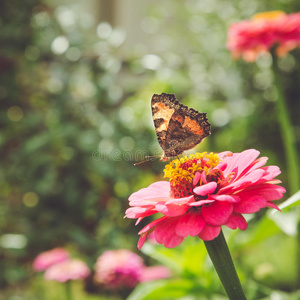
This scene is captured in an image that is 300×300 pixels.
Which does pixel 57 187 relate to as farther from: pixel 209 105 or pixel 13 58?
pixel 209 105

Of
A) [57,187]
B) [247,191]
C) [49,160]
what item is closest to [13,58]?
[49,160]

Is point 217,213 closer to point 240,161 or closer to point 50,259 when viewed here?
point 240,161

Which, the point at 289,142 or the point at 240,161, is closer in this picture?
the point at 240,161

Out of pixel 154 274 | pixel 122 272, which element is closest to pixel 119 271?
pixel 122 272

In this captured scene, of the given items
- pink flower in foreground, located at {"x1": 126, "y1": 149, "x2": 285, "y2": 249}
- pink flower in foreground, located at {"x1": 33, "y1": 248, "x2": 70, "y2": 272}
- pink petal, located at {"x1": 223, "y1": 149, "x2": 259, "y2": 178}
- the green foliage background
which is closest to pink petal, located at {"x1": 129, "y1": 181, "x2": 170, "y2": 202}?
pink flower in foreground, located at {"x1": 126, "y1": 149, "x2": 285, "y2": 249}

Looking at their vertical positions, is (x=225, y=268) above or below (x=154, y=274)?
above

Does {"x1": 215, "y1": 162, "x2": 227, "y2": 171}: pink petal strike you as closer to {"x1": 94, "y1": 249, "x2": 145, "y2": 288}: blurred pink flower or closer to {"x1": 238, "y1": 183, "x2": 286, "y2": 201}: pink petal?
{"x1": 238, "y1": 183, "x2": 286, "y2": 201}: pink petal
